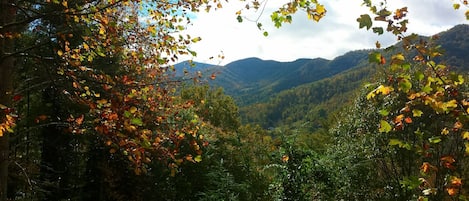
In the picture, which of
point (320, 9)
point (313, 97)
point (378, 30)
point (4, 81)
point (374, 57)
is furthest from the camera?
point (313, 97)

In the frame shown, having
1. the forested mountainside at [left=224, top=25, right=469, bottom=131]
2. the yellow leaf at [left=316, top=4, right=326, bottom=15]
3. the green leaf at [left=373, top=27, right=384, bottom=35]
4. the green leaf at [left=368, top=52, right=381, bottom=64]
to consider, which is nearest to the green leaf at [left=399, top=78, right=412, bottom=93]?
the green leaf at [left=368, top=52, right=381, bottom=64]

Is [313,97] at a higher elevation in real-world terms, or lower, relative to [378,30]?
higher

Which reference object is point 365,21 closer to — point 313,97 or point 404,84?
point 404,84

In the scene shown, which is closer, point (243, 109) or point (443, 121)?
point (443, 121)

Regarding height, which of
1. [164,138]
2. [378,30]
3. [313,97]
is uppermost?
[313,97]

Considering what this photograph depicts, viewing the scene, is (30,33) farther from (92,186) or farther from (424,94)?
(424,94)

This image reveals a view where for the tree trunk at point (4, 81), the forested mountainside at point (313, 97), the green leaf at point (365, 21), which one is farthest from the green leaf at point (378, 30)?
the forested mountainside at point (313, 97)

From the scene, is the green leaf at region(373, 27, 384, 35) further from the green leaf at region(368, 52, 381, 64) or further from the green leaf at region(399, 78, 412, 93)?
the green leaf at region(399, 78, 412, 93)

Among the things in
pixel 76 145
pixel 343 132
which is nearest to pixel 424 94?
pixel 343 132

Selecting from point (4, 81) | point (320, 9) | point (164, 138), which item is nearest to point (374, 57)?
point (320, 9)

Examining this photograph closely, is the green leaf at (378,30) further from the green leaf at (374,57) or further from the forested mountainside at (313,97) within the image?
the forested mountainside at (313,97)

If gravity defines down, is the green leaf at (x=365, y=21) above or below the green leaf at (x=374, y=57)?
above

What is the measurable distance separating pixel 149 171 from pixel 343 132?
20.6 ft

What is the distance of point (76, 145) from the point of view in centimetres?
1258
